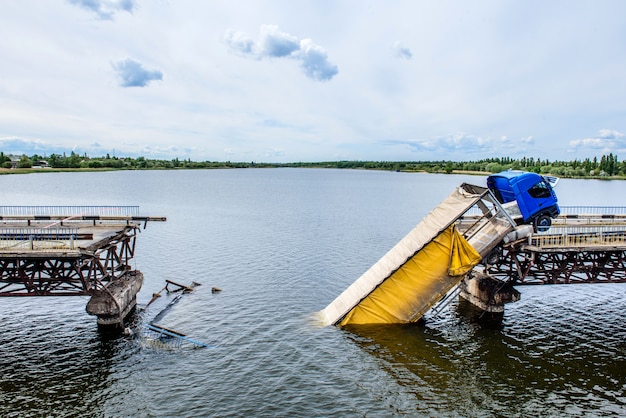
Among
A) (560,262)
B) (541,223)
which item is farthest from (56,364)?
(560,262)

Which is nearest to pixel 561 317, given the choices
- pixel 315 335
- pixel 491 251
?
pixel 491 251

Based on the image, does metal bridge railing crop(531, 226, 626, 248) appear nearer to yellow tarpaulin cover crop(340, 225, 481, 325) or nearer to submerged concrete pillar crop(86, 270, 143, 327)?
yellow tarpaulin cover crop(340, 225, 481, 325)

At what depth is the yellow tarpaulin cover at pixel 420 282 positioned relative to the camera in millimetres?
30391

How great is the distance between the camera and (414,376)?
2606 centimetres

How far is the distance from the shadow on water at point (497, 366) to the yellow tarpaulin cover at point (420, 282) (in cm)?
101

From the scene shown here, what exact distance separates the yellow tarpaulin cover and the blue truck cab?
6.46 metres

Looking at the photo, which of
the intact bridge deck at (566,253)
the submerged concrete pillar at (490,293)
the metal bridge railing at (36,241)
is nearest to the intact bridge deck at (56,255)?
the metal bridge railing at (36,241)

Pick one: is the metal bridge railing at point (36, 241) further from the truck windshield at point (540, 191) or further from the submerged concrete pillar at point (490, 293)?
the truck windshield at point (540, 191)

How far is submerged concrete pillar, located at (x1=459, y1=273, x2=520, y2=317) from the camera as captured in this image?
35041 millimetres

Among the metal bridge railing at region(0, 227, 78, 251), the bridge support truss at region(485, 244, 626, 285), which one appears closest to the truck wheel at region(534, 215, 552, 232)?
the bridge support truss at region(485, 244, 626, 285)

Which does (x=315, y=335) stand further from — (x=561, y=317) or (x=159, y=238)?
(x=159, y=238)

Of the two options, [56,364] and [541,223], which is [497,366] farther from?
[56,364]

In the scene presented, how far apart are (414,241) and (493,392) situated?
36.1 ft

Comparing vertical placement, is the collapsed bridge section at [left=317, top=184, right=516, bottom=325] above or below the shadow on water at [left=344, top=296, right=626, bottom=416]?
above
